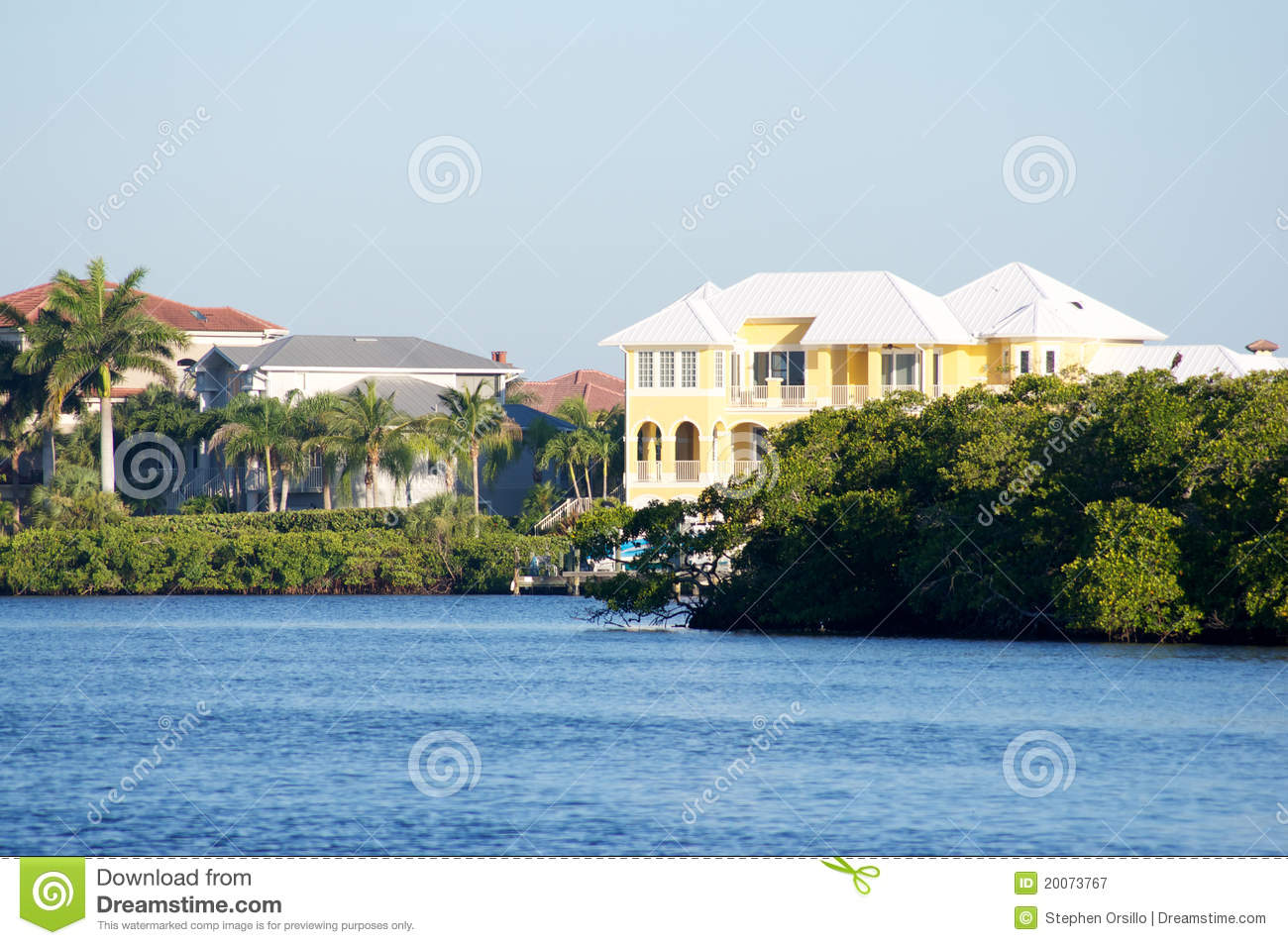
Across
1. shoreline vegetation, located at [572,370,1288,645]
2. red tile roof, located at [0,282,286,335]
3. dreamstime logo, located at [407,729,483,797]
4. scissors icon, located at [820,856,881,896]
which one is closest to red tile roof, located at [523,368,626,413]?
red tile roof, located at [0,282,286,335]

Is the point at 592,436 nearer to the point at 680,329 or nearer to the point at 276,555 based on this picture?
the point at 680,329

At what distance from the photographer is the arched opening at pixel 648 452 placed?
60.8 m

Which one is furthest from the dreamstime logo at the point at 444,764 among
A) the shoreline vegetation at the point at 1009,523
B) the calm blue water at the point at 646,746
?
the shoreline vegetation at the point at 1009,523

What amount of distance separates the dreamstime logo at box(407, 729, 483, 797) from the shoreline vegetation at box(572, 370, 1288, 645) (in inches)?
622

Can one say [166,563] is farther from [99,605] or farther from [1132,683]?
[1132,683]

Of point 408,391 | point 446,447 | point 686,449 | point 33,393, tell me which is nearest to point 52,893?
point 686,449

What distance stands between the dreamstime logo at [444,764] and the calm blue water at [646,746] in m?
0.20

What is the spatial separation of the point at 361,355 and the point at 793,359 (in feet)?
74.4

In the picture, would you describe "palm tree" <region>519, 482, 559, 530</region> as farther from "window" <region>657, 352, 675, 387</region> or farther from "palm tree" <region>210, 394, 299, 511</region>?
"palm tree" <region>210, 394, 299, 511</region>

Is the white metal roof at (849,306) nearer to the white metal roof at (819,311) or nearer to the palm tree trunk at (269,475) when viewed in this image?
the white metal roof at (819,311)

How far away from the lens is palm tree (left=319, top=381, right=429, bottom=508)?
6769cm

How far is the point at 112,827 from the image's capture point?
1833cm

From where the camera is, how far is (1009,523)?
38406mm

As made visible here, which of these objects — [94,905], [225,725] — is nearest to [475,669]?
[225,725]
